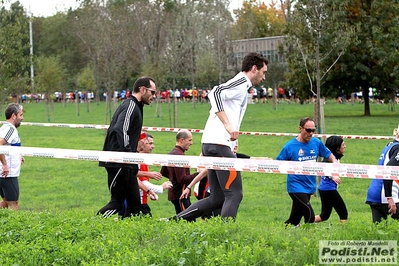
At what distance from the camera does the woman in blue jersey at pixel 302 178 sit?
384 inches

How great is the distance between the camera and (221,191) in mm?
8383

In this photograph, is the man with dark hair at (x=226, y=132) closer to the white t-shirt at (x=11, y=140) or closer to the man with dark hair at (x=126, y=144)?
the man with dark hair at (x=126, y=144)

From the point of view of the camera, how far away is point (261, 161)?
8.10 m

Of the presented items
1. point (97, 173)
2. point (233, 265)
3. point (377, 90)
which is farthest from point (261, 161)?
point (377, 90)

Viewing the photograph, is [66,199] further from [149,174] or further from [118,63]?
[118,63]

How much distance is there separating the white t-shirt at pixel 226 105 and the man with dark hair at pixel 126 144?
3.26 ft

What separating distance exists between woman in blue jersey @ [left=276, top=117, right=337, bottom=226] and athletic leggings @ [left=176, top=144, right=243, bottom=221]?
163 cm

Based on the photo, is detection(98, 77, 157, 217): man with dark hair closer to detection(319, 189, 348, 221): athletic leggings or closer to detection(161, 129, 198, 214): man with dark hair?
detection(161, 129, 198, 214): man with dark hair

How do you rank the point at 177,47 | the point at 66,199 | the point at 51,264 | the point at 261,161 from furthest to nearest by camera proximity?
the point at 177,47
the point at 66,199
the point at 261,161
the point at 51,264

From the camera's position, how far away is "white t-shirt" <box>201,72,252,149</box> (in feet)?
26.8

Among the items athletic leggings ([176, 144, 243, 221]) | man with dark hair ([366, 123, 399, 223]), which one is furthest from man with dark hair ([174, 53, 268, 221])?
man with dark hair ([366, 123, 399, 223])

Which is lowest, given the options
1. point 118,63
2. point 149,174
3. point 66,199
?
point 66,199

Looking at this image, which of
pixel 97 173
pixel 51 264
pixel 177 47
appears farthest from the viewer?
pixel 177 47

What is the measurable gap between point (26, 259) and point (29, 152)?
3082 mm
